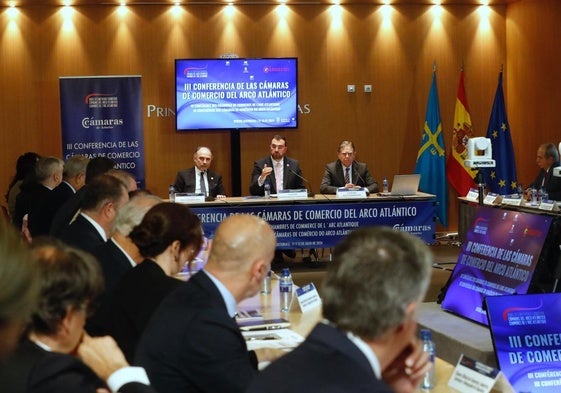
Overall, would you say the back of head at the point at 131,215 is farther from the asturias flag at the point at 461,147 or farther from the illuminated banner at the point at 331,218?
the asturias flag at the point at 461,147

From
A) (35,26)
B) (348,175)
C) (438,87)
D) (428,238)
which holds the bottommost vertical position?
(428,238)

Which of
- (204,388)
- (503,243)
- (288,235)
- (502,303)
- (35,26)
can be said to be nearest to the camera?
(204,388)

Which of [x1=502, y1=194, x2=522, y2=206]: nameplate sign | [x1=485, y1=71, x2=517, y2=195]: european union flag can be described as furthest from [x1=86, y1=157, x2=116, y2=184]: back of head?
[x1=485, y1=71, x2=517, y2=195]: european union flag

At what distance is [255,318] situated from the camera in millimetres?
4254

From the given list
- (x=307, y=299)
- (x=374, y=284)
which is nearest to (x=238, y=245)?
(x=374, y=284)

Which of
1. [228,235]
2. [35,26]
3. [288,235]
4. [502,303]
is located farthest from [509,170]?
[228,235]

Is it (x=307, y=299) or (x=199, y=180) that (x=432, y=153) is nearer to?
(x=199, y=180)

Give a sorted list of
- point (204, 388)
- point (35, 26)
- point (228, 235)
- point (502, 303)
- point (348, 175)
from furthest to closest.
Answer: point (35, 26) → point (348, 175) → point (502, 303) → point (228, 235) → point (204, 388)

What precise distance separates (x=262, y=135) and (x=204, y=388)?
29.1 feet

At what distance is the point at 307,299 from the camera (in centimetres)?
446

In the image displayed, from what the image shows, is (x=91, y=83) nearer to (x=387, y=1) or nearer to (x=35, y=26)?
(x=35, y=26)

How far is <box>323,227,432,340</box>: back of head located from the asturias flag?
10.00 m

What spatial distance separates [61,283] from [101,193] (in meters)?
2.68

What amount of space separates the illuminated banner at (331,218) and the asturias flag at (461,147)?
236 centimetres
